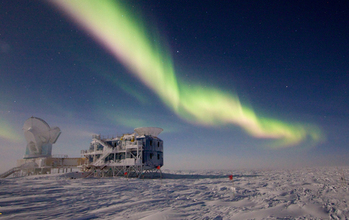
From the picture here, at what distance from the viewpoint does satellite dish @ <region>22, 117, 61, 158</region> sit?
64.5 metres

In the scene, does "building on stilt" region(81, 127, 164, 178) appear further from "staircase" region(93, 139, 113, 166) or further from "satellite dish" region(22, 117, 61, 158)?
"satellite dish" region(22, 117, 61, 158)

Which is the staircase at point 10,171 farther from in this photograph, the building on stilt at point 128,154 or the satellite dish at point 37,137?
the building on stilt at point 128,154

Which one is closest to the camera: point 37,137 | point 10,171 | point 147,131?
point 147,131

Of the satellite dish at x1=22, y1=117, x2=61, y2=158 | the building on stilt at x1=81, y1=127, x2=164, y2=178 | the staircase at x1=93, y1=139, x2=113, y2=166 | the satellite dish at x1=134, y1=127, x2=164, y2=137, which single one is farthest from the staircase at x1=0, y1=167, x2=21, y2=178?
the satellite dish at x1=134, y1=127, x2=164, y2=137

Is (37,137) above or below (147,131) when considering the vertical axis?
above

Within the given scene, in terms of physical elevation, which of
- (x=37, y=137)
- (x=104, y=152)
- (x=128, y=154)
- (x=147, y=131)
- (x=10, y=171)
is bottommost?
(x=10, y=171)

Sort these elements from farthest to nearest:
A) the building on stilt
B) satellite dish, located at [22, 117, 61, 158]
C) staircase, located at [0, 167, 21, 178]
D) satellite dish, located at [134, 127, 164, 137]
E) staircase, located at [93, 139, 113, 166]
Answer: satellite dish, located at [22, 117, 61, 158]
staircase, located at [0, 167, 21, 178]
satellite dish, located at [134, 127, 164, 137]
staircase, located at [93, 139, 113, 166]
the building on stilt

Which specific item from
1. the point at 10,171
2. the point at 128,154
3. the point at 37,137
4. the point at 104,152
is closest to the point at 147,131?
the point at 128,154

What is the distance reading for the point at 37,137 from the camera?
65.0 meters

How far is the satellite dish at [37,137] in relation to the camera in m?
64.5

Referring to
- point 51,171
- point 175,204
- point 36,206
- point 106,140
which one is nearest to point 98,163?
point 106,140

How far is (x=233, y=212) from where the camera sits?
11.8 metres

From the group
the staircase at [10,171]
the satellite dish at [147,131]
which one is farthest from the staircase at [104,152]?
the staircase at [10,171]

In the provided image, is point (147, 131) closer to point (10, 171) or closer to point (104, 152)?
point (104, 152)
